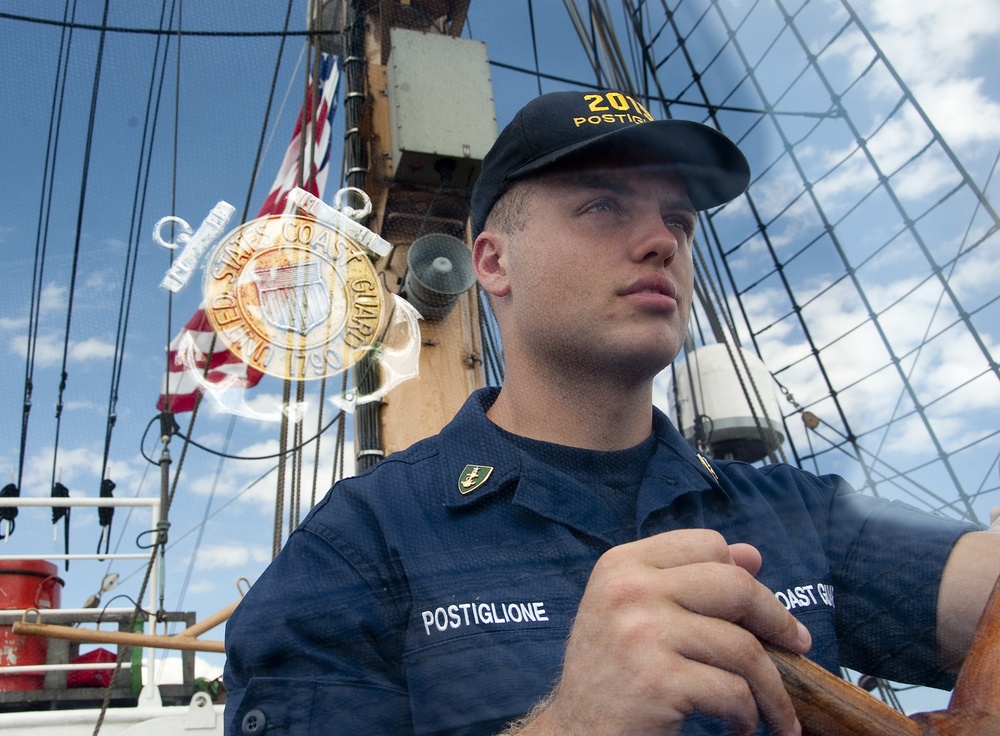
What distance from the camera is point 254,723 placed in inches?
28.5

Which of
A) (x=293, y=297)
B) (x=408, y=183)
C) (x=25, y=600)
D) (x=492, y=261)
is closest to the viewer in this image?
(x=492, y=261)

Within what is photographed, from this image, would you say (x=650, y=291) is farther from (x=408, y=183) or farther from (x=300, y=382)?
(x=408, y=183)

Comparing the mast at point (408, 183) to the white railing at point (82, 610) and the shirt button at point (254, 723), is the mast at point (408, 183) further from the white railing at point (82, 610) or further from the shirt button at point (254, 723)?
the shirt button at point (254, 723)

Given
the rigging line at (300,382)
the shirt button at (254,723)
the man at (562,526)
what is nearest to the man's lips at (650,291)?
the man at (562,526)

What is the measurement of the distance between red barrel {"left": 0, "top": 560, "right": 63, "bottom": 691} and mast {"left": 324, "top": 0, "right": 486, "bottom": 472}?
1719mm

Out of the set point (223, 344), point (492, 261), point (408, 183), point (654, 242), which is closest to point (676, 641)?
point (654, 242)

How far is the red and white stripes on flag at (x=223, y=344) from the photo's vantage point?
203 cm

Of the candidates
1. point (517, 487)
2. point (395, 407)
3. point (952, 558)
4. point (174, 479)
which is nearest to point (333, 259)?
point (174, 479)

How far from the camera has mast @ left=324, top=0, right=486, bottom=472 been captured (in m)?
2.96

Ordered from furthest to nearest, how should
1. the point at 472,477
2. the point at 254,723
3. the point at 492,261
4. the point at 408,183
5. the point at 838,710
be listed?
the point at 408,183
the point at 492,261
the point at 472,477
the point at 254,723
the point at 838,710

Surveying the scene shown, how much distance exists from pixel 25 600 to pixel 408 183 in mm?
2353

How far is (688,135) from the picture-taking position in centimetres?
77

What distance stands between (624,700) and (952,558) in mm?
364

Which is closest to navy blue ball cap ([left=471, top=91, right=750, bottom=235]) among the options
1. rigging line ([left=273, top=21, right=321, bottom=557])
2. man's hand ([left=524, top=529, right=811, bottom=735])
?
man's hand ([left=524, top=529, right=811, bottom=735])
